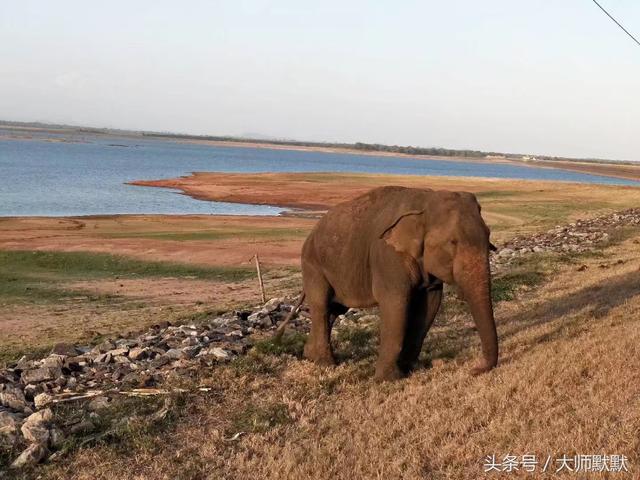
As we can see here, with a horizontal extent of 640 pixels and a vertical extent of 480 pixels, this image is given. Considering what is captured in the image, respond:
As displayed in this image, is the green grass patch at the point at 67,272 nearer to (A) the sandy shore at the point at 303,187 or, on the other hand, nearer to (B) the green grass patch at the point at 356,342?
(B) the green grass patch at the point at 356,342

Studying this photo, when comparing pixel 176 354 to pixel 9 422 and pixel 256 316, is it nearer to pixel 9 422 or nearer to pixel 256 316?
pixel 9 422

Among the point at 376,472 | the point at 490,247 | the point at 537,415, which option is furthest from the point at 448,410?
the point at 490,247

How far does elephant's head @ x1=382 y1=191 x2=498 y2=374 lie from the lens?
910cm

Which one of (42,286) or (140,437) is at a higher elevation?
(140,437)

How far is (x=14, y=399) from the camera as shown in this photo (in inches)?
362

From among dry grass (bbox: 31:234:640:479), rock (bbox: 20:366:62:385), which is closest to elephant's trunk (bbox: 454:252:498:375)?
dry grass (bbox: 31:234:640:479)

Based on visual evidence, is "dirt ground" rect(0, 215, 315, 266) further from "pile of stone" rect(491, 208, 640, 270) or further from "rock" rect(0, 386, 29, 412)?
"rock" rect(0, 386, 29, 412)

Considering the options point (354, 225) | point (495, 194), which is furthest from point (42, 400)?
point (495, 194)

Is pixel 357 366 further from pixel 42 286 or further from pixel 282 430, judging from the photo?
pixel 42 286

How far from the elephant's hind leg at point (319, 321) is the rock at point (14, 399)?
423cm

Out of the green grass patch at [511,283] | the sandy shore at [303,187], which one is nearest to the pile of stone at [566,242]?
the green grass patch at [511,283]

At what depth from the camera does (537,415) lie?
7.96 meters

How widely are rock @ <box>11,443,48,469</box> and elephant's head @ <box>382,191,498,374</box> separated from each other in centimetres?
502

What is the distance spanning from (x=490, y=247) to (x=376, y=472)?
154 inches
